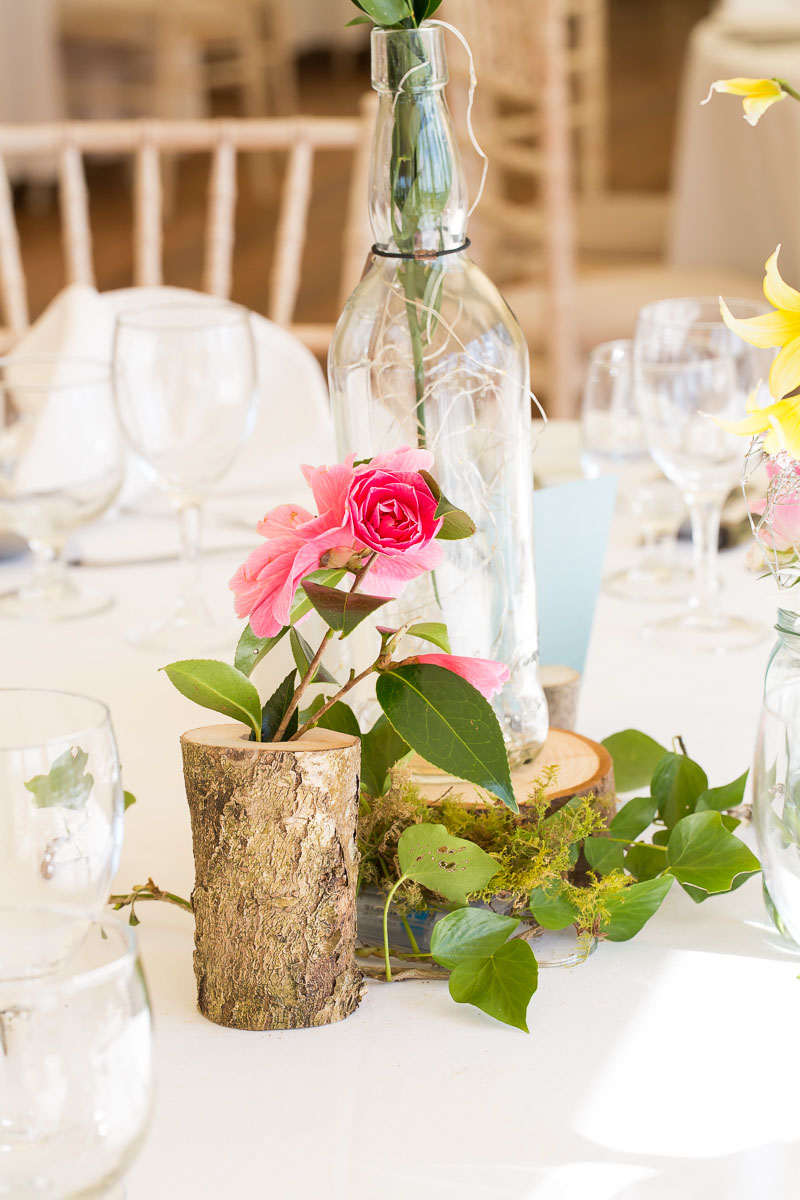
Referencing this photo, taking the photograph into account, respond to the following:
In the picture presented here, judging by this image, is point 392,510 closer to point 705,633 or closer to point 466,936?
point 466,936

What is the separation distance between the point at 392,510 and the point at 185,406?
462mm

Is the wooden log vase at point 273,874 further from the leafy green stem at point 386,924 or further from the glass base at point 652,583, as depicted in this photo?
the glass base at point 652,583

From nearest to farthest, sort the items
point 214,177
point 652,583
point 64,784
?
point 64,784, point 652,583, point 214,177

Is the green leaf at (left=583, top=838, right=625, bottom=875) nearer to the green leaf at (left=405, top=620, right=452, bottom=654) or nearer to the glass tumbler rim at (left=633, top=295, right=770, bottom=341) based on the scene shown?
the green leaf at (left=405, top=620, right=452, bottom=654)

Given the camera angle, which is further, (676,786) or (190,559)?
(190,559)

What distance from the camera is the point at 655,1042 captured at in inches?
19.8

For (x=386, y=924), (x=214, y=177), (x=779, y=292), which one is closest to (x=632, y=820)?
(x=386, y=924)

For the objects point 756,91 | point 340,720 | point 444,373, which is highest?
point 756,91

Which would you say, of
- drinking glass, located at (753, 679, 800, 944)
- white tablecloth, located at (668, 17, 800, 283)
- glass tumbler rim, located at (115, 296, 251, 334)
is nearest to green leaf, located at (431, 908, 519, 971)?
drinking glass, located at (753, 679, 800, 944)

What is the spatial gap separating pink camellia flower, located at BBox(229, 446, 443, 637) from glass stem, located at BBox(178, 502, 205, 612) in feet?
1.48

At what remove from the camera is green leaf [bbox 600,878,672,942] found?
543 mm

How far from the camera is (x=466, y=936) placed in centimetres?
52

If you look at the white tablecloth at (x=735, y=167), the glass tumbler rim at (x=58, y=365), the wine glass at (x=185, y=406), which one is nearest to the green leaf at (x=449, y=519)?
the wine glass at (x=185, y=406)

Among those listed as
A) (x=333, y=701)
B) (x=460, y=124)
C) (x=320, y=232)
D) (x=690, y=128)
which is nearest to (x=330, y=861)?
(x=333, y=701)
